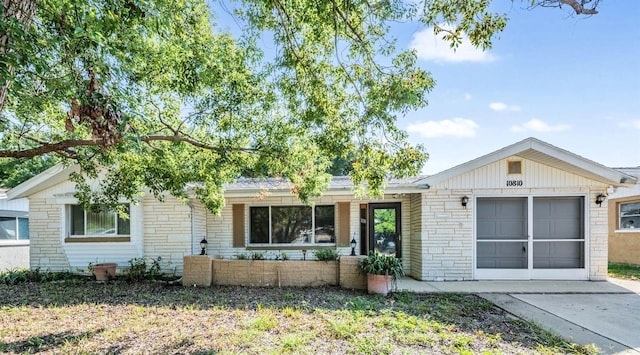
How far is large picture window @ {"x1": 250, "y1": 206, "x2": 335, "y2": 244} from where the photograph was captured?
1146cm

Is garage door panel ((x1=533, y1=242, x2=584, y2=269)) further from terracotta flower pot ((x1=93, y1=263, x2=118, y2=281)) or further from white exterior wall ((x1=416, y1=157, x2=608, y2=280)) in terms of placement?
terracotta flower pot ((x1=93, y1=263, x2=118, y2=281))

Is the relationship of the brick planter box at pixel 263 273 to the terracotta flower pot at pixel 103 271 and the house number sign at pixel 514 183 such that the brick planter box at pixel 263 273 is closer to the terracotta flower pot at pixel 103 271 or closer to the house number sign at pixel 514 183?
the terracotta flower pot at pixel 103 271

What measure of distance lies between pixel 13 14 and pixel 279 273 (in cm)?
717

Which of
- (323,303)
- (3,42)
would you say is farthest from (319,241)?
(3,42)

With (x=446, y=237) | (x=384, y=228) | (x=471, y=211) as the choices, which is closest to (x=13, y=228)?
(x=384, y=228)

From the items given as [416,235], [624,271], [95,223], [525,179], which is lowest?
[624,271]

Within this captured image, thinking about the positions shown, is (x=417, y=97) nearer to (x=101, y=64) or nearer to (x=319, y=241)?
(x=101, y=64)

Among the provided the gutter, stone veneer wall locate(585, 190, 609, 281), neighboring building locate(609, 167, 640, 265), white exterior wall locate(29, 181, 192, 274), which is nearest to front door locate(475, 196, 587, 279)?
stone veneer wall locate(585, 190, 609, 281)

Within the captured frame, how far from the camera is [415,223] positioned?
34.3 ft

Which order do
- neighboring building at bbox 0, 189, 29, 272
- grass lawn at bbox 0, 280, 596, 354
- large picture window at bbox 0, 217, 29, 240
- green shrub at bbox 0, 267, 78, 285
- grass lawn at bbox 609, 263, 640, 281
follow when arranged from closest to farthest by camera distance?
1. grass lawn at bbox 0, 280, 596, 354
2. green shrub at bbox 0, 267, 78, 285
3. grass lawn at bbox 609, 263, 640, 281
4. neighboring building at bbox 0, 189, 29, 272
5. large picture window at bbox 0, 217, 29, 240

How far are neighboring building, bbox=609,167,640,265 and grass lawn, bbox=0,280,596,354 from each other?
9.66 metres

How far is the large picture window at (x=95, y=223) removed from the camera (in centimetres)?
1078

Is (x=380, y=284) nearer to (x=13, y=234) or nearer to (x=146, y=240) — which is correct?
(x=146, y=240)

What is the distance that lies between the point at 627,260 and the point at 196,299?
49.2 feet
